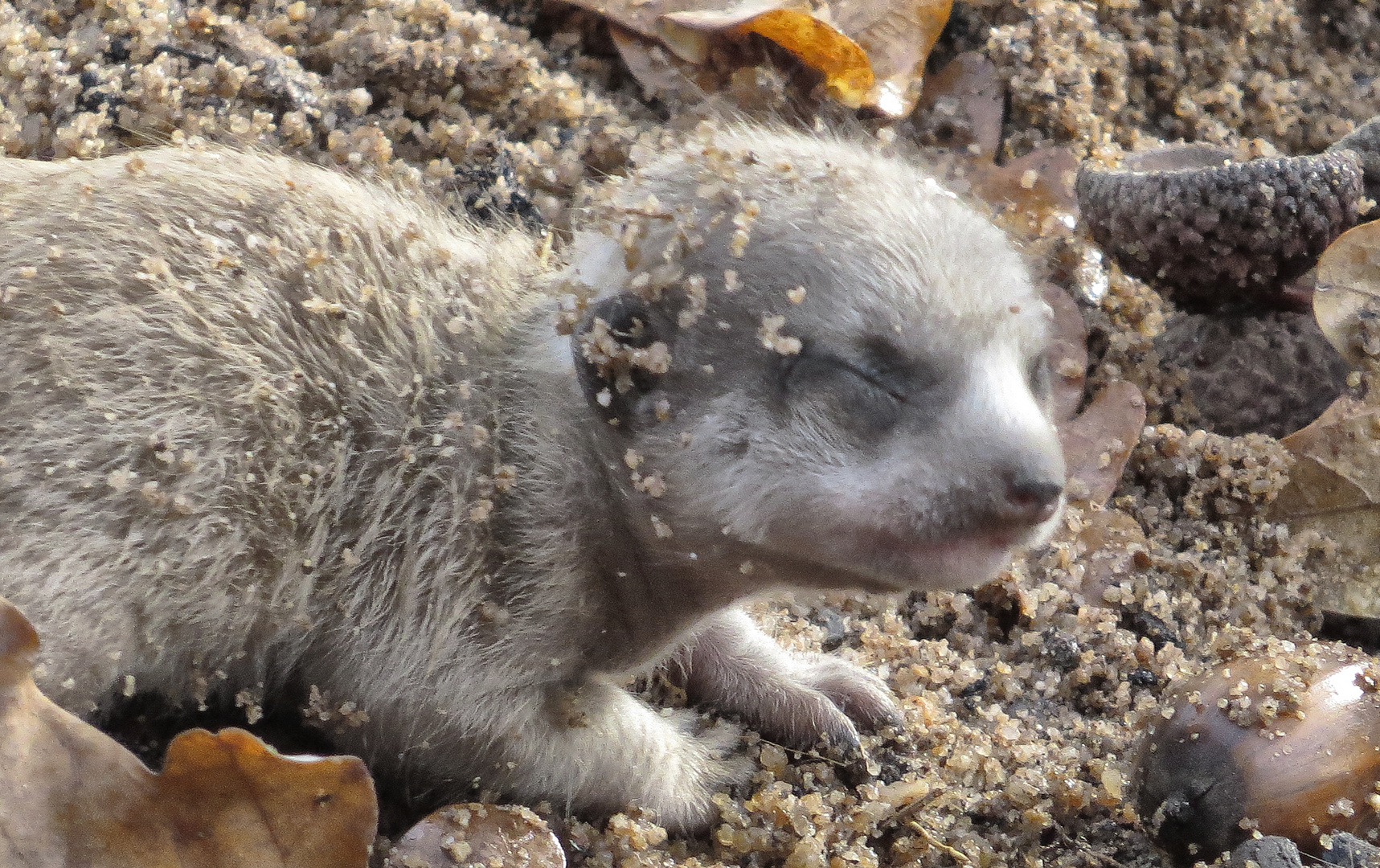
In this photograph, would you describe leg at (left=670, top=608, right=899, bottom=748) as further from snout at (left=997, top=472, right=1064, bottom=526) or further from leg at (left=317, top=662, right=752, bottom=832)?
snout at (left=997, top=472, right=1064, bottom=526)

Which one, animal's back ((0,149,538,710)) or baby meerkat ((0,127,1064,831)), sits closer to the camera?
baby meerkat ((0,127,1064,831))

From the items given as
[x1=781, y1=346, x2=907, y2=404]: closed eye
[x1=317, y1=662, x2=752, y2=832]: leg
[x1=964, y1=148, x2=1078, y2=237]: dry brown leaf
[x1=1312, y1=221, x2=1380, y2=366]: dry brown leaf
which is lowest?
[x1=317, y1=662, x2=752, y2=832]: leg

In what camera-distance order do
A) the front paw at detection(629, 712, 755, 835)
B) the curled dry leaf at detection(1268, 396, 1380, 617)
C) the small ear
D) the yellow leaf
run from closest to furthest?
the small ear, the front paw at detection(629, 712, 755, 835), the curled dry leaf at detection(1268, 396, 1380, 617), the yellow leaf

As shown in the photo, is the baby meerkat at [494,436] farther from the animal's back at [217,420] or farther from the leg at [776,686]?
the leg at [776,686]

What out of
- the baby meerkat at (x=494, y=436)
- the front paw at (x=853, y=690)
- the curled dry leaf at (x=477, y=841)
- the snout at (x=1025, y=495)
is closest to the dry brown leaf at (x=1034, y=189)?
the baby meerkat at (x=494, y=436)

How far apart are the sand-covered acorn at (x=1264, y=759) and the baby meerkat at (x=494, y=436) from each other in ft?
2.18

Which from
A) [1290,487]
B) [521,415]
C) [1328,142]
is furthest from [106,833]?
[1328,142]

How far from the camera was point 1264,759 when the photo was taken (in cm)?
246

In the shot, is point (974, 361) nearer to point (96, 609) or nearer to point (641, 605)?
point (641, 605)

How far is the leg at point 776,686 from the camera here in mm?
3010

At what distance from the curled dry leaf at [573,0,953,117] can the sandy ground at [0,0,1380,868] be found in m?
0.10

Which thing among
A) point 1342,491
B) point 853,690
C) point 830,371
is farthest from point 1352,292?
point 830,371

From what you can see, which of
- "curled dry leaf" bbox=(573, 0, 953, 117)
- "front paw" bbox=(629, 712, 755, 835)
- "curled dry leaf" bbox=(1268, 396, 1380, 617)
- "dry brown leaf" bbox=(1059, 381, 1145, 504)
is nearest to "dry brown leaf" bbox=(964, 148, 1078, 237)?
"curled dry leaf" bbox=(573, 0, 953, 117)

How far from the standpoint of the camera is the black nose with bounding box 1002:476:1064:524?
208cm
